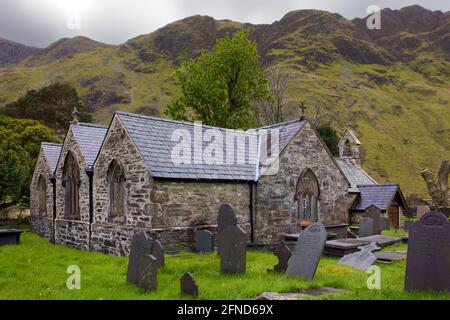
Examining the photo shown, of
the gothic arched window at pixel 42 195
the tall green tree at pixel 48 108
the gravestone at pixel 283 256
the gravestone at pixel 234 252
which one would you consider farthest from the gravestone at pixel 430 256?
the tall green tree at pixel 48 108

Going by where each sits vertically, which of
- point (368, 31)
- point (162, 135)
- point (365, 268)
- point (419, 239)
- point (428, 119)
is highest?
point (368, 31)

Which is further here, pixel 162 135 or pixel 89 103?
pixel 89 103

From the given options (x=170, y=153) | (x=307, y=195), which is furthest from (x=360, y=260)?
(x=170, y=153)

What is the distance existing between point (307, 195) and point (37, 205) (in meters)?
17.2

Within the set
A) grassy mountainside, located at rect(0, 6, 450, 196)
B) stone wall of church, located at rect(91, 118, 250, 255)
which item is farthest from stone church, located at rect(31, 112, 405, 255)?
grassy mountainside, located at rect(0, 6, 450, 196)

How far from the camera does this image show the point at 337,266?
12734 millimetres

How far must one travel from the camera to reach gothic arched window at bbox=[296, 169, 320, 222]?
20.2 meters

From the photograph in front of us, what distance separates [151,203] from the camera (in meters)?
15.4

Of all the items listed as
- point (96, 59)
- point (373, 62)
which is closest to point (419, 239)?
point (373, 62)

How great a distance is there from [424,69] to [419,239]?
13972cm

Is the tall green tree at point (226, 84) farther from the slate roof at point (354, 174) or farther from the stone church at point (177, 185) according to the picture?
the stone church at point (177, 185)

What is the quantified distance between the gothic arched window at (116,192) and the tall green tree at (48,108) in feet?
145
